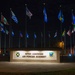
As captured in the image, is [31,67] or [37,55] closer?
[31,67]

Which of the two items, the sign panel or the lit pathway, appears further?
the sign panel

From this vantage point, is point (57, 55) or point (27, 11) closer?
point (57, 55)

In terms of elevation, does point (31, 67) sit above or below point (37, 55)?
below

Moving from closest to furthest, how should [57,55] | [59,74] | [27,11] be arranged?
[59,74] < [57,55] < [27,11]

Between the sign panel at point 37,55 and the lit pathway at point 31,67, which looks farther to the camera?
the sign panel at point 37,55

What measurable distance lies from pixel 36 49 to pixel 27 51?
4.14ft

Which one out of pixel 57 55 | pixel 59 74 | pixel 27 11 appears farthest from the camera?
pixel 27 11

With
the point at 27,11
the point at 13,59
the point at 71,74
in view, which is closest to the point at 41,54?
the point at 13,59

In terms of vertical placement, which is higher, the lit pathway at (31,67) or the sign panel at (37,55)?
the sign panel at (37,55)

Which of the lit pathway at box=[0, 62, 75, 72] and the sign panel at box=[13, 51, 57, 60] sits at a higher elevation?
the sign panel at box=[13, 51, 57, 60]

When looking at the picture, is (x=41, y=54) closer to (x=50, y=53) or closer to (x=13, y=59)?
(x=50, y=53)

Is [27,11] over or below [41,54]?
over

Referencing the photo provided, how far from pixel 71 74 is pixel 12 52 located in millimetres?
22413

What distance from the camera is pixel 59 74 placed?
16.4 metres
